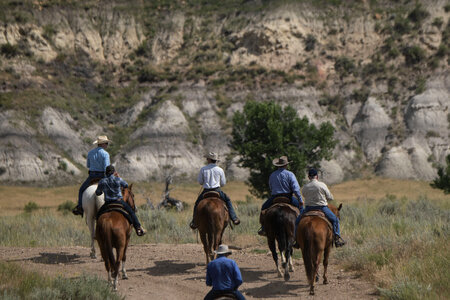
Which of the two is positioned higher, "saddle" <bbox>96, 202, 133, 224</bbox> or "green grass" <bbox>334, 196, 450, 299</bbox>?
"saddle" <bbox>96, 202, 133, 224</bbox>

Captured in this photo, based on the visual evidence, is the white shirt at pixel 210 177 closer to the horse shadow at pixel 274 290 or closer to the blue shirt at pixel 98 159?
the blue shirt at pixel 98 159

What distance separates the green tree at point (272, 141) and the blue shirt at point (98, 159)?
72.3ft

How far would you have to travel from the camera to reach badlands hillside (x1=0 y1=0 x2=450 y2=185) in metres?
58.2

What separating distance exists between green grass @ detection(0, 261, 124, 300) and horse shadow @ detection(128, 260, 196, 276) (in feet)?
11.9

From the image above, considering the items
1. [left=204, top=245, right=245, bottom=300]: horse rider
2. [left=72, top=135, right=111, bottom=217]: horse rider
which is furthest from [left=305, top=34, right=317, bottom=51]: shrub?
[left=204, top=245, right=245, bottom=300]: horse rider

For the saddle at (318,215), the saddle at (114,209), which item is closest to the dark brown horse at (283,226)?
the saddle at (318,215)

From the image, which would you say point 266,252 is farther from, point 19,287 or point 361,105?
point 361,105

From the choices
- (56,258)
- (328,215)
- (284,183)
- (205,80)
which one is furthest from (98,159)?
(205,80)

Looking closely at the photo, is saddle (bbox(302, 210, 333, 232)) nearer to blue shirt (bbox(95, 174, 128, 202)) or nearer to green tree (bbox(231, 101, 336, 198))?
blue shirt (bbox(95, 174, 128, 202))

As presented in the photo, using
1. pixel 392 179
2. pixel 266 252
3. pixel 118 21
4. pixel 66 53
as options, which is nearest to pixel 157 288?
pixel 266 252

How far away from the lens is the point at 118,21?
252 feet

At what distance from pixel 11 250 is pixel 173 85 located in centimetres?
5109

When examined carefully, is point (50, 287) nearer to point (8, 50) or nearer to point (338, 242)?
point (338, 242)

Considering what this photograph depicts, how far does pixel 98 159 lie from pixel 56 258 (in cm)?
315
